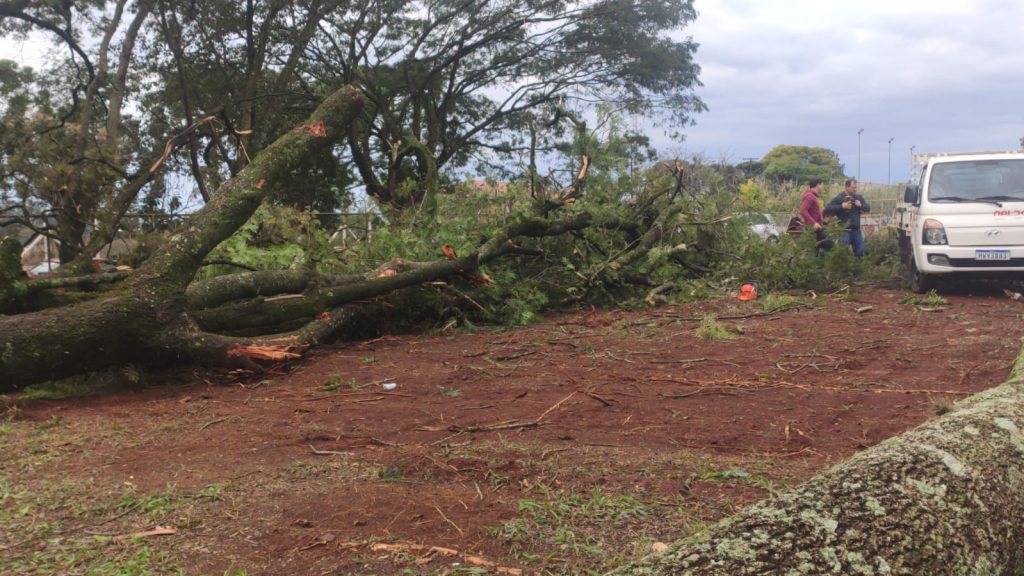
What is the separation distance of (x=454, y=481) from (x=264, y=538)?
2.98 feet

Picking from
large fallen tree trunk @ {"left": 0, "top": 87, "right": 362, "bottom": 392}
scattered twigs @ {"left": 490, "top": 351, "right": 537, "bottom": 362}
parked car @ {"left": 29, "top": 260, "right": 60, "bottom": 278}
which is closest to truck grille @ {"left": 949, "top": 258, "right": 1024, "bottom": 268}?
scattered twigs @ {"left": 490, "top": 351, "right": 537, "bottom": 362}

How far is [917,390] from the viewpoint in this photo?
4.83m

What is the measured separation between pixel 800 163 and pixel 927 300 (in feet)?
166

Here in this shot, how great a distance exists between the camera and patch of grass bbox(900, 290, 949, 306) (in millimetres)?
9000

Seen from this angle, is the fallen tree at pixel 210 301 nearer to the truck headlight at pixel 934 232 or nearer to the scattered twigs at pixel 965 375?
the scattered twigs at pixel 965 375

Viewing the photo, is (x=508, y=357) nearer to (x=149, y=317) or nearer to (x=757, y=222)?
(x=149, y=317)

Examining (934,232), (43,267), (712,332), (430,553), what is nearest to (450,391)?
(430,553)

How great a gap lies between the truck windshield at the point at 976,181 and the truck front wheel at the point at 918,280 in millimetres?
999

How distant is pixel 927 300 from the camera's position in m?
9.10

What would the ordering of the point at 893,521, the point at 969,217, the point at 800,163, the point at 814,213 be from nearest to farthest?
the point at 893,521 → the point at 969,217 → the point at 814,213 → the point at 800,163

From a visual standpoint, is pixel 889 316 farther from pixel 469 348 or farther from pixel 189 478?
pixel 189 478

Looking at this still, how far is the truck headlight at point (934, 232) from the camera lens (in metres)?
9.29

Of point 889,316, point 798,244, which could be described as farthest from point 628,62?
point 889,316

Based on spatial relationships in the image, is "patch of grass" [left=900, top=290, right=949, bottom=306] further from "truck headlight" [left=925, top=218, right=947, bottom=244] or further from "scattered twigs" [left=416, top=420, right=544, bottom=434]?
"scattered twigs" [left=416, top=420, right=544, bottom=434]
